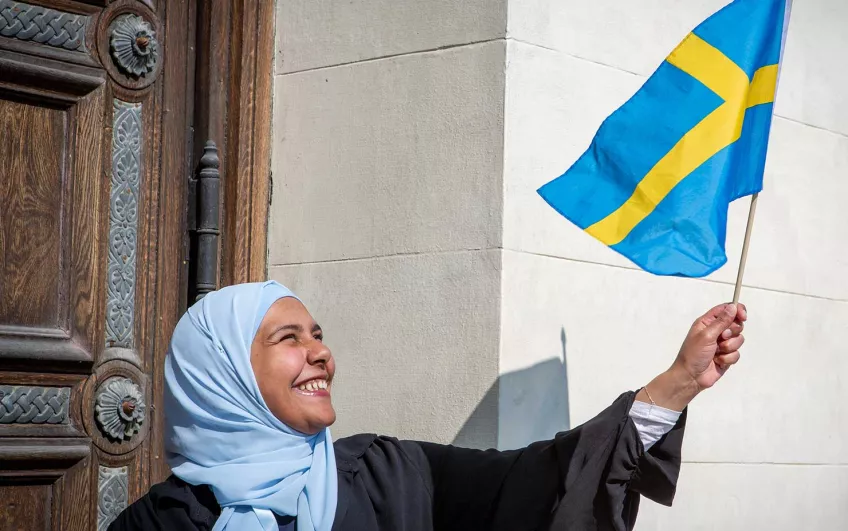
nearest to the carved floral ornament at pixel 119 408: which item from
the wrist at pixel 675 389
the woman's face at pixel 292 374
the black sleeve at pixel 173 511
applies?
the black sleeve at pixel 173 511

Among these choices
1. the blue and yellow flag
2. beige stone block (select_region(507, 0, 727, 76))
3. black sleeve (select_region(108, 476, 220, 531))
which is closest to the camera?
black sleeve (select_region(108, 476, 220, 531))

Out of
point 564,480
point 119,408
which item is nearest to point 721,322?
point 564,480

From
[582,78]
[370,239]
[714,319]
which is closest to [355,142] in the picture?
[370,239]

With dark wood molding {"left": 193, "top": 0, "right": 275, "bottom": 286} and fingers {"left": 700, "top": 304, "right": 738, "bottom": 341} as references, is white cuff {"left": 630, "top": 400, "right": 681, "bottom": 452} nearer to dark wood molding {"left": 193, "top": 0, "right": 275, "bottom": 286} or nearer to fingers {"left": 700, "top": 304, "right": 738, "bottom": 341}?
fingers {"left": 700, "top": 304, "right": 738, "bottom": 341}

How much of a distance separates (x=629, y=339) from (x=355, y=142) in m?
1.06

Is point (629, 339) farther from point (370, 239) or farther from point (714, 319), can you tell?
point (714, 319)

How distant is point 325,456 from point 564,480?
1.95 feet

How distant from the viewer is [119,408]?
3992 mm

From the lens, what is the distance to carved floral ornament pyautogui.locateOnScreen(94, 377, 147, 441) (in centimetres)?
396

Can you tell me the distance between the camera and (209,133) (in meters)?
4.26

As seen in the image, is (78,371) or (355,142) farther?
(355,142)

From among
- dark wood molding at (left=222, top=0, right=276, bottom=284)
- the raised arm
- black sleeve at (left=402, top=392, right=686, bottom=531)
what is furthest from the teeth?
dark wood molding at (left=222, top=0, right=276, bottom=284)

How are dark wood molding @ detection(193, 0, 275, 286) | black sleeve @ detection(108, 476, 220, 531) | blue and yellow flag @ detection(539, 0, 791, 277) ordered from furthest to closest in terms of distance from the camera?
dark wood molding @ detection(193, 0, 275, 286) < blue and yellow flag @ detection(539, 0, 791, 277) < black sleeve @ detection(108, 476, 220, 531)

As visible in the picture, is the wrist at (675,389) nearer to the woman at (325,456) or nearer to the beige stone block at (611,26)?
the woman at (325,456)
